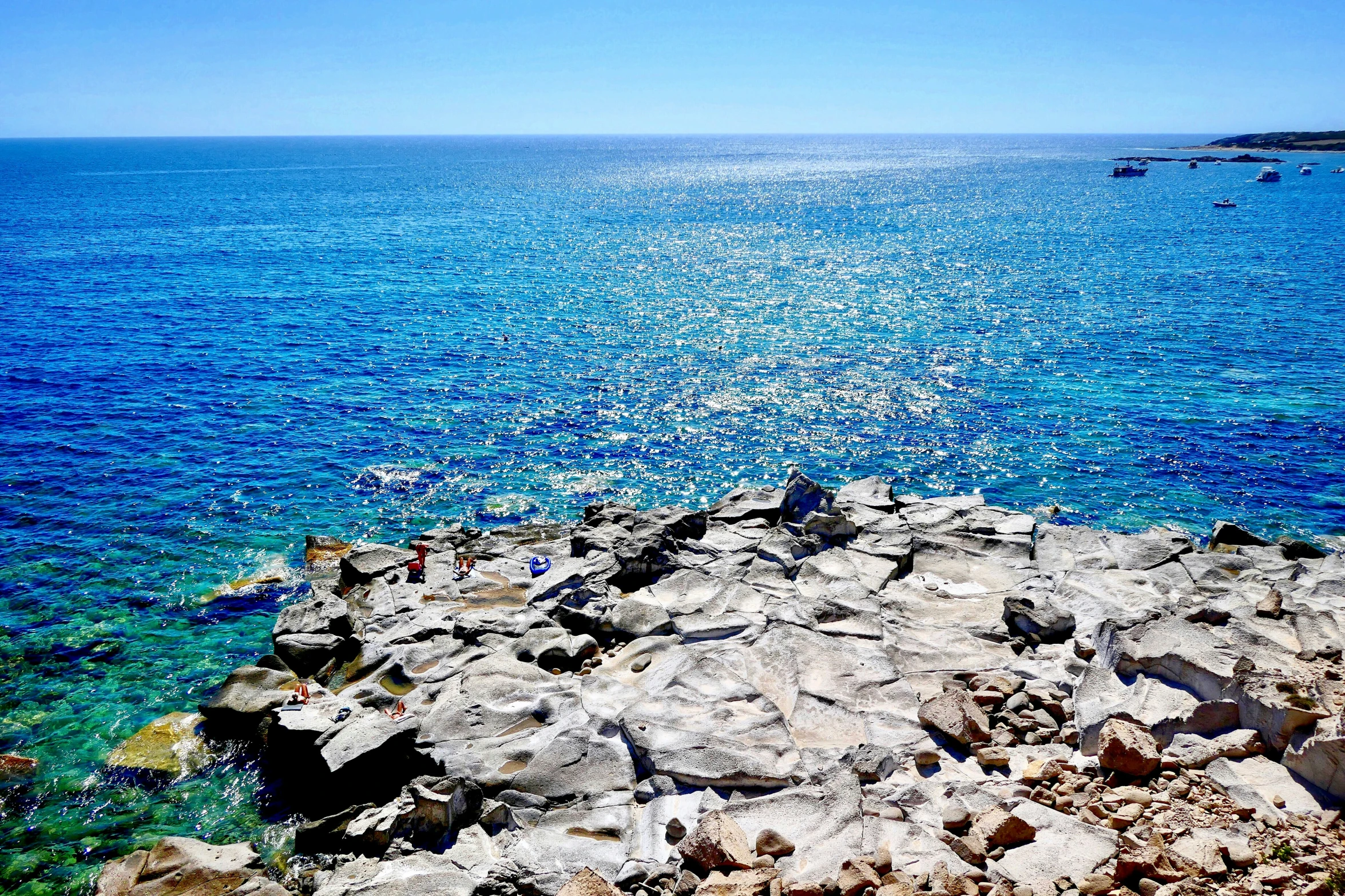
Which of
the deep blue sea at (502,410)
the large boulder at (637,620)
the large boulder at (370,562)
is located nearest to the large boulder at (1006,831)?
the large boulder at (637,620)

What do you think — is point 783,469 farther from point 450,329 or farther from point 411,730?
point 450,329

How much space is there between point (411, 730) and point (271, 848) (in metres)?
3.33

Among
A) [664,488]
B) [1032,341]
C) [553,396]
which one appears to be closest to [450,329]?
[553,396]

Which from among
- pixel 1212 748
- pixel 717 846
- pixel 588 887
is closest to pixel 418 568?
pixel 588 887

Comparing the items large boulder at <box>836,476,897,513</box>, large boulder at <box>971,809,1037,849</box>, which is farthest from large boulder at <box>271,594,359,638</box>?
large boulder at <box>971,809,1037,849</box>

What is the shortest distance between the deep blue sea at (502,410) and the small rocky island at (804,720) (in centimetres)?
266

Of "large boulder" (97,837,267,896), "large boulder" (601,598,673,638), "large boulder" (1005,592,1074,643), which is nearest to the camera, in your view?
"large boulder" (97,837,267,896)

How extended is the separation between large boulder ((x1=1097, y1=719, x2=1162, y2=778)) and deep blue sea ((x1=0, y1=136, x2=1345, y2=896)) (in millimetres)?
Answer: 16320

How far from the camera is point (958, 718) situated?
17328 millimetres

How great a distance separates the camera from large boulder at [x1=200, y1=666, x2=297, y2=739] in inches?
810

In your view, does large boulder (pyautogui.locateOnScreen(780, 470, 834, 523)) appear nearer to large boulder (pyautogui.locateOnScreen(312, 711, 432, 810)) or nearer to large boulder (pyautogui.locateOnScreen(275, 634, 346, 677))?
large boulder (pyautogui.locateOnScreen(312, 711, 432, 810))

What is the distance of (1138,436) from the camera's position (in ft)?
128

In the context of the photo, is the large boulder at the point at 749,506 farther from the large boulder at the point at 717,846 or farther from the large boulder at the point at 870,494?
the large boulder at the point at 717,846

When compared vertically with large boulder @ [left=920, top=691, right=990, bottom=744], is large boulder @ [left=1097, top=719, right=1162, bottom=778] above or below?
above
